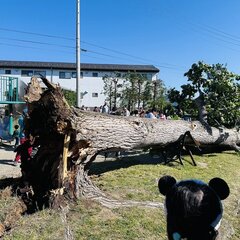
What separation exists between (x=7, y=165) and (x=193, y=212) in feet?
29.3

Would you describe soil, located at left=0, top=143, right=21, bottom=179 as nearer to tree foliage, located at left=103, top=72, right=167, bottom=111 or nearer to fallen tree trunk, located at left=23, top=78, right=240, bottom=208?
fallen tree trunk, located at left=23, top=78, right=240, bottom=208

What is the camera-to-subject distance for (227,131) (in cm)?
1269

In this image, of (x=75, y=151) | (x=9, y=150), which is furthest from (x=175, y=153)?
(x=9, y=150)

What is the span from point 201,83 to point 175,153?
11.9 feet

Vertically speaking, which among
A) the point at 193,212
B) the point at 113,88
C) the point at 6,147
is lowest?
the point at 6,147

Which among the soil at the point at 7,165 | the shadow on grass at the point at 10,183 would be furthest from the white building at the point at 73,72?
the shadow on grass at the point at 10,183

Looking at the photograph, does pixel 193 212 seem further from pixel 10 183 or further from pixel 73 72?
pixel 73 72

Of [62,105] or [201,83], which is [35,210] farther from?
[201,83]

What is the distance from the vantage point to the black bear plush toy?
2193 mm

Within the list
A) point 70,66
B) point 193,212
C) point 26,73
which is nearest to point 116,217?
point 193,212

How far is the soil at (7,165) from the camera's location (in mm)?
9015

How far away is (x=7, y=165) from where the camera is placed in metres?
10.3

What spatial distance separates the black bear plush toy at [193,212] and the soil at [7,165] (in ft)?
22.1

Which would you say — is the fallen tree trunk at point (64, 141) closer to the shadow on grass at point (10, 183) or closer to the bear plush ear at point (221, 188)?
the shadow on grass at point (10, 183)
